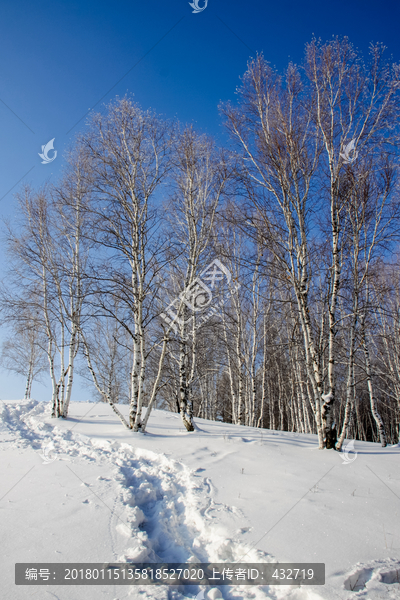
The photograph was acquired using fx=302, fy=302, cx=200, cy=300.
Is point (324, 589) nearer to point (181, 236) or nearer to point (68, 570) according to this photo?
point (68, 570)

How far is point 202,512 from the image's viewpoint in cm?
317

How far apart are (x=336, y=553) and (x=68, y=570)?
6.79 feet

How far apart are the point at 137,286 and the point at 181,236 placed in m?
2.33

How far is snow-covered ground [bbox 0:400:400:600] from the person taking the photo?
7.29 feet

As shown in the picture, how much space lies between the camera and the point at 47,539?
2.53 m

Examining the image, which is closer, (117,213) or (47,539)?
(47,539)

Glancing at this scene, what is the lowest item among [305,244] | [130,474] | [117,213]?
[130,474]

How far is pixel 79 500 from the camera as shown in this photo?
10.5 ft

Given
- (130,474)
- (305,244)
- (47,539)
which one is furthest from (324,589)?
(305,244)

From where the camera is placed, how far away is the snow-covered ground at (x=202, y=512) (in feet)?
7.29

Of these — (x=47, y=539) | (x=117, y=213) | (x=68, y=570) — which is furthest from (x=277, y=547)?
(x=117, y=213)

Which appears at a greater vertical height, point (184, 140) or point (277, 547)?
point (184, 140)

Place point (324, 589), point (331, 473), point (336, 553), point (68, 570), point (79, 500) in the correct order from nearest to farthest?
point (324, 589) → point (68, 570) → point (336, 553) → point (79, 500) → point (331, 473)

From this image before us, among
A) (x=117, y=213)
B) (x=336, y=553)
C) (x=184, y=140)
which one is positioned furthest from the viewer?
(x=184, y=140)
